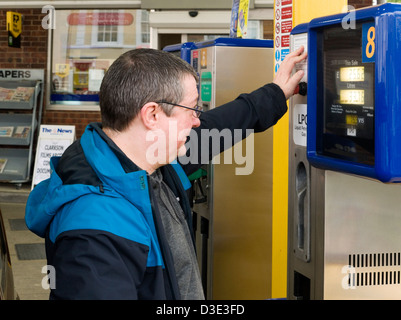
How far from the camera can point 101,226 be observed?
1581mm

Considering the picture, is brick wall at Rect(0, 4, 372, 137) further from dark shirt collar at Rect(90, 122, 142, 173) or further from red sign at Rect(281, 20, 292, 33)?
dark shirt collar at Rect(90, 122, 142, 173)

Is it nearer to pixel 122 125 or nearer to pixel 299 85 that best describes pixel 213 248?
pixel 299 85

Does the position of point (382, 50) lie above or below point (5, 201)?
above

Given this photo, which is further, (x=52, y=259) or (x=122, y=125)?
(x=122, y=125)

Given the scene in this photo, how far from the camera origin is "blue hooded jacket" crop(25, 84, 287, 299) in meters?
1.54

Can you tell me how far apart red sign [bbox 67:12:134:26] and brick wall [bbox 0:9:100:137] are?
50 centimetres

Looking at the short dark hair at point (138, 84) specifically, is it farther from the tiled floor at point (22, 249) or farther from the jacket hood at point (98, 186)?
the tiled floor at point (22, 249)

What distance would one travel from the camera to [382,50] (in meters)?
1.67

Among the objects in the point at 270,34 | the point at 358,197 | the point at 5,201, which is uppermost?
the point at 270,34

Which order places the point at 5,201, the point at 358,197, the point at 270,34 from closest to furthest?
1. the point at 358,197
2. the point at 270,34
3. the point at 5,201

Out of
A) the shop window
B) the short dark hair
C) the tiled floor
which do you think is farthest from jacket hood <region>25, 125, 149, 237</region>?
the shop window

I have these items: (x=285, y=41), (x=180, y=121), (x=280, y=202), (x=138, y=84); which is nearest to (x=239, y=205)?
(x=280, y=202)

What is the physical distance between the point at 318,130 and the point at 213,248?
2.25 m
